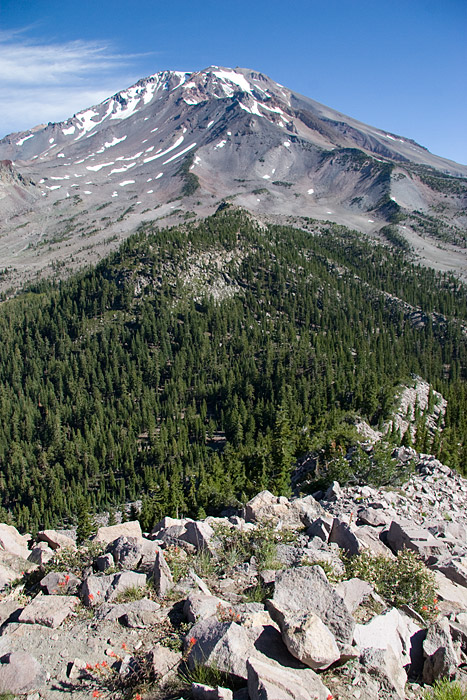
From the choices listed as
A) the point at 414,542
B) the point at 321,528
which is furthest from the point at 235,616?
the point at 414,542

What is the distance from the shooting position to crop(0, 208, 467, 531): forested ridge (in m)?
69.1

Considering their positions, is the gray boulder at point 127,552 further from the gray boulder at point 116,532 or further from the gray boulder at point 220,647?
the gray boulder at point 220,647

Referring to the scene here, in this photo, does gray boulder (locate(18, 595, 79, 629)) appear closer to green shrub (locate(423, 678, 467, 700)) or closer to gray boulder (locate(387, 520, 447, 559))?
green shrub (locate(423, 678, 467, 700))

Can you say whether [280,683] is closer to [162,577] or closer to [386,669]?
[386,669]

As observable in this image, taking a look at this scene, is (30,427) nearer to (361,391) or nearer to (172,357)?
(172,357)

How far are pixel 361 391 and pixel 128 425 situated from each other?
163 feet

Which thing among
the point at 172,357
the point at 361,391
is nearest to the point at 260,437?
the point at 361,391

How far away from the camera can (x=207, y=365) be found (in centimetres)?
11650

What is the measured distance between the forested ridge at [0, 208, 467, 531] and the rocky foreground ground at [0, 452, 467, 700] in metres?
23.9

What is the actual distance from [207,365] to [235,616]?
106364mm

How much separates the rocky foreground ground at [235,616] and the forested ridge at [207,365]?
23.9m

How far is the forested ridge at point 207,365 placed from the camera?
227ft

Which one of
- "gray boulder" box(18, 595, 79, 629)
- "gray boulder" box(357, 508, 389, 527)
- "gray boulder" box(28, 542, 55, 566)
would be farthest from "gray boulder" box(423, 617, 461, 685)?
"gray boulder" box(28, 542, 55, 566)

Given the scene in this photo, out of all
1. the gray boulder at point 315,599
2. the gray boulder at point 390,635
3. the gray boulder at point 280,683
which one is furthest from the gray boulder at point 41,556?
the gray boulder at point 390,635
